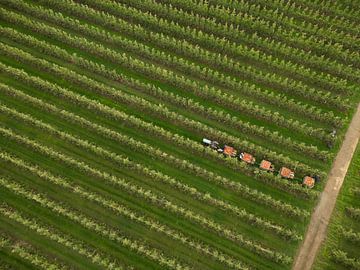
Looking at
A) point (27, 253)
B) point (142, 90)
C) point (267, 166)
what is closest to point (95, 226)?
point (27, 253)

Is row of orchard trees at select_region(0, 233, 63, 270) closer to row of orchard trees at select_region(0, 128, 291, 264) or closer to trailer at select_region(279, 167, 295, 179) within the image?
row of orchard trees at select_region(0, 128, 291, 264)

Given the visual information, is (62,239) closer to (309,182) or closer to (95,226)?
(95,226)

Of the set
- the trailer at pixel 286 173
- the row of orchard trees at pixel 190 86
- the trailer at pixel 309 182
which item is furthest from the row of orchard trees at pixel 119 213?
the row of orchard trees at pixel 190 86

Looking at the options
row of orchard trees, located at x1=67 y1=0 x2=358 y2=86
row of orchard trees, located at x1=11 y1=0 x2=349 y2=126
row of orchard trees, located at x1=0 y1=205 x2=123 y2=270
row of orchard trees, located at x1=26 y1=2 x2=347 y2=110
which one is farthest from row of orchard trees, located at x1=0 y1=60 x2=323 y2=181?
row of orchard trees, located at x1=0 y1=205 x2=123 y2=270

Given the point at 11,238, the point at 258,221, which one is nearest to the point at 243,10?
the point at 258,221

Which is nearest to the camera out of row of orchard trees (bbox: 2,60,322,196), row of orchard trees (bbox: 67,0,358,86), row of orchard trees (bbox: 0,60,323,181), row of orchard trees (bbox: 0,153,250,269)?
row of orchard trees (bbox: 0,153,250,269)

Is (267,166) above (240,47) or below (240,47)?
below

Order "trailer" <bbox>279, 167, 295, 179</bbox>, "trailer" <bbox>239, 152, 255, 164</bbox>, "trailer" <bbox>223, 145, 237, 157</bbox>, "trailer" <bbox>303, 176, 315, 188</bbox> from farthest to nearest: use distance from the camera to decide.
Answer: "trailer" <bbox>223, 145, 237, 157</bbox>
"trailer" <bbox>239, 152, 255, 164</bbox>
"trailer" <bbox>279, 167, 295, 179</bbox>
"trailer" <bbox>303, 176, 315, 188</bbox>
